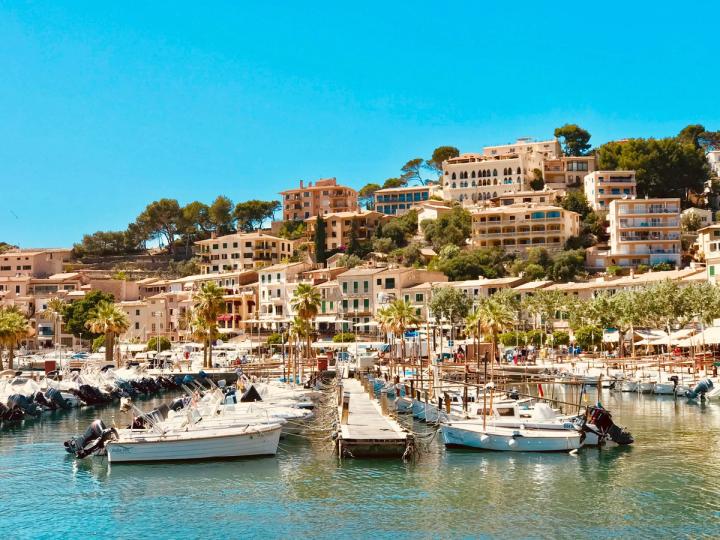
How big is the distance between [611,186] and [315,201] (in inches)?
2163

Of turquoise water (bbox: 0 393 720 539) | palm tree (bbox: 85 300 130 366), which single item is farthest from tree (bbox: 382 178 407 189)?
turquoise water (bbox: 0 393 720 539)

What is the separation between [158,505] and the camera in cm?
3225

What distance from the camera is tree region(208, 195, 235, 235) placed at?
16200 cm

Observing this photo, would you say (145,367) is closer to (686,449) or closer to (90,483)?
(90,483)

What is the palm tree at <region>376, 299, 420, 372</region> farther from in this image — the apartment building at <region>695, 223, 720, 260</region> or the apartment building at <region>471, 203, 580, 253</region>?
the apartment building at <region>695, 223, 720, 260</region>

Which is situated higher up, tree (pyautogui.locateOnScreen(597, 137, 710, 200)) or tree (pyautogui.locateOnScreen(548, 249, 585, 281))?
tree (pyautogui.locateOnScreen(597, 137, 710, 200))

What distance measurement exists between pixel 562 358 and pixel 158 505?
198ft

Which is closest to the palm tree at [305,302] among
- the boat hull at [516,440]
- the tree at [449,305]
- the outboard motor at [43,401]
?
the tree at [449,305]

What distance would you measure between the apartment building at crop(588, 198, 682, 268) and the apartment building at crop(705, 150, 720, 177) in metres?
38.1

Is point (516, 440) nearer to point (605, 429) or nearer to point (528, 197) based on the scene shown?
point (605, 429)

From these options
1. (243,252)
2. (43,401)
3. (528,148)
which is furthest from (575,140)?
(43,401)

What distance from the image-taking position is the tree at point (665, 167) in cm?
13712

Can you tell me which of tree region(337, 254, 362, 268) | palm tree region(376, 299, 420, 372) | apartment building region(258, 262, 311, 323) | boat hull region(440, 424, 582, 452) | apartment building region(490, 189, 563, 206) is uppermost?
apartment building region(490, 189, 563, 206)

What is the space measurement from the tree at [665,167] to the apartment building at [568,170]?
36.0 feet
